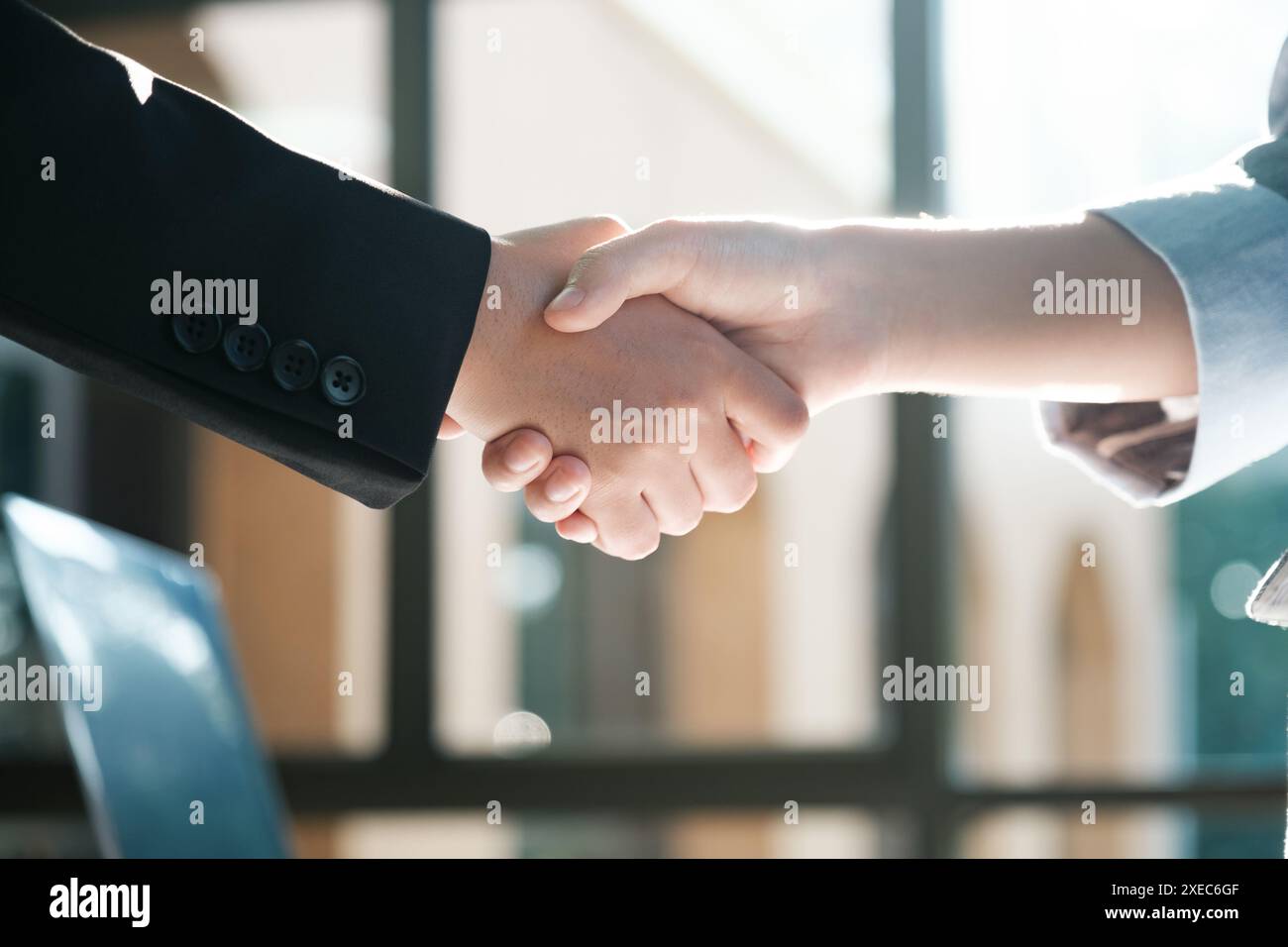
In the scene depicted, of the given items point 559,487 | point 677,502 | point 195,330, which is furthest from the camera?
point 677,502

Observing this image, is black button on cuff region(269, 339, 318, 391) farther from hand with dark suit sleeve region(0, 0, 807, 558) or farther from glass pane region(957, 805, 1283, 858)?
glass pane region(957, 805, 1283, 858)

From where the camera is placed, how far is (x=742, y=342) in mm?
1218

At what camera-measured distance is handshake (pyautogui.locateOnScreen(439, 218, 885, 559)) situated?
1076 mm

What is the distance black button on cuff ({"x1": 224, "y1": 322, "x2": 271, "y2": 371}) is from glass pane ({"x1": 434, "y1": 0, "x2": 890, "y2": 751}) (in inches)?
54.7

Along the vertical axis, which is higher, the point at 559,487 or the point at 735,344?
the point at 735,344

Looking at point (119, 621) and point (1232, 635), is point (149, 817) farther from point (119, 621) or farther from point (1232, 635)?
point (1232, 635)

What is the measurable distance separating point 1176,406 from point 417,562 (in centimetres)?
155

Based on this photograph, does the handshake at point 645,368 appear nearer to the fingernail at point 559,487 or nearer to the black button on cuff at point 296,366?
the fingernail at point 559,487

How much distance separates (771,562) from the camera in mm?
2305

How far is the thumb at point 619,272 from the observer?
3.49 feet

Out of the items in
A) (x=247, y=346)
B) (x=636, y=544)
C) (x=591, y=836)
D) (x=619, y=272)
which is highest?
(x=619, y=272)

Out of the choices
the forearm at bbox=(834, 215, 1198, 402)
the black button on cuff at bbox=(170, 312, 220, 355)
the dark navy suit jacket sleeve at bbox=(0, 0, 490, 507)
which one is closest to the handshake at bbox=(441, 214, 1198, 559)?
the forearm at bbox=(834, 215, 1198, 402)

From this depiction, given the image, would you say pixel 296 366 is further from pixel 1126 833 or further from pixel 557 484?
pixel 1126 833

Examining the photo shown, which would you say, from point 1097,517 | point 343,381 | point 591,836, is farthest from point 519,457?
point 1097,517
